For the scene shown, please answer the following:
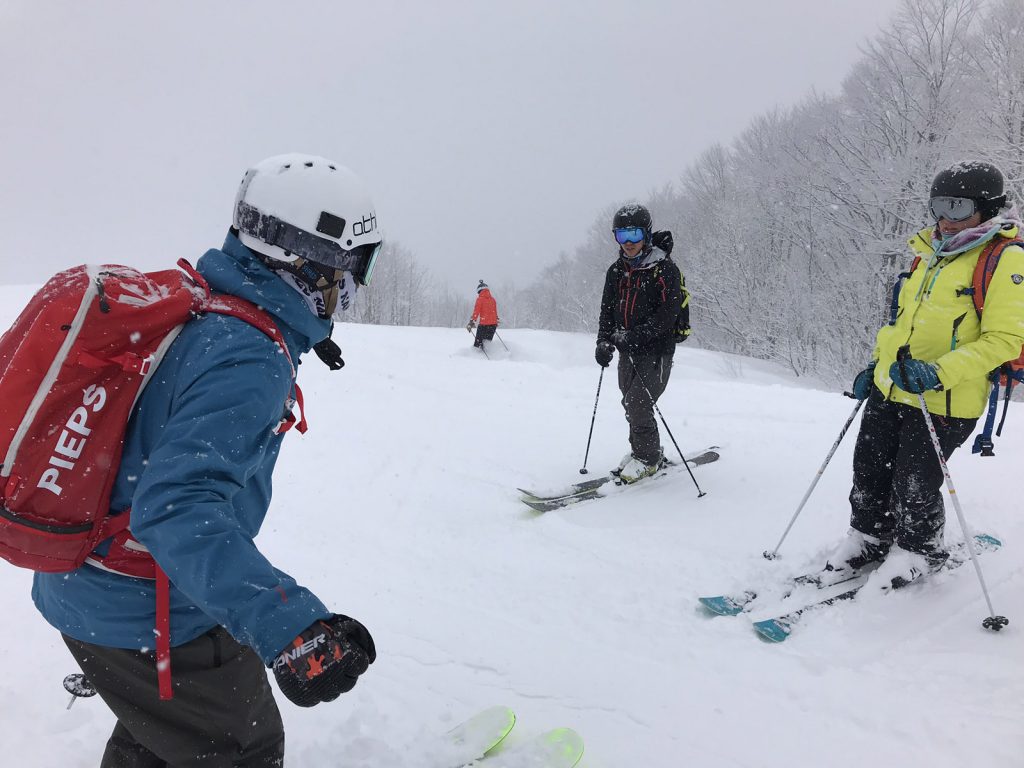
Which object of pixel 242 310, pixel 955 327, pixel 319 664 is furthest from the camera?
pixel 955 327

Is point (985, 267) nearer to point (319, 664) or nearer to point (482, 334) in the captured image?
point (319, 664)

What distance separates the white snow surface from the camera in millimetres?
2781

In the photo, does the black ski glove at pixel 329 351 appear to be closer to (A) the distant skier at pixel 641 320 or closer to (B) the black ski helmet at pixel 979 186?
(B) the black ski helmet at pixel 979 186

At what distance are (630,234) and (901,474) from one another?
9.50ft

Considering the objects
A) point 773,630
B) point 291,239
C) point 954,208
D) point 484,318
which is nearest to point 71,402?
point 291,239

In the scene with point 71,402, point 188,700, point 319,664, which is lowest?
point 188,700

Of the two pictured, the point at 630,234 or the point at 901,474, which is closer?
the point at 901,474

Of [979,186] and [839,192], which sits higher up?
[839,192]

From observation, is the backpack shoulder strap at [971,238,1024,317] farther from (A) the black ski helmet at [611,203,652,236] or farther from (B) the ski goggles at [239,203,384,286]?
(B) the ski goggles at [239,203,384,286]

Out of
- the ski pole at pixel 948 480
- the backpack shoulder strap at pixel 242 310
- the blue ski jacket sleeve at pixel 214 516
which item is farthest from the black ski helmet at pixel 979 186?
the blue ski jacket sleeve at pixel 214 516

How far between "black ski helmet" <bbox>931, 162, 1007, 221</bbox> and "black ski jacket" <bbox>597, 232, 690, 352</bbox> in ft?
7.44

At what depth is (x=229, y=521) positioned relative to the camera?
4.81 feet

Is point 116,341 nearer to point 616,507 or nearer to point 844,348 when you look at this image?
point 616,507

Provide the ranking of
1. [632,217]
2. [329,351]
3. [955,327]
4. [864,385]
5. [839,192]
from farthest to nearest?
[839,192], [632,217], [864,385], [955,327], [329,351]
